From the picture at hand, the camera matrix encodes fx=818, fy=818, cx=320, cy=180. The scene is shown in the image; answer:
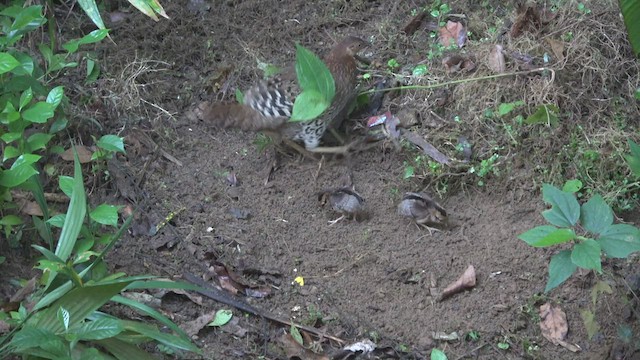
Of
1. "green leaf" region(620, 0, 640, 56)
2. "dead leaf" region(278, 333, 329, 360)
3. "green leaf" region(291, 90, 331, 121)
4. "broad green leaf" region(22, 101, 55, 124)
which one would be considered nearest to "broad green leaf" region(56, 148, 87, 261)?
"broad green leaf" region(22, 101, 55, 124)

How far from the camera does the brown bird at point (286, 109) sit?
14.5 feet

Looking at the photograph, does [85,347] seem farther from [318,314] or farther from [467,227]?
[467,227]

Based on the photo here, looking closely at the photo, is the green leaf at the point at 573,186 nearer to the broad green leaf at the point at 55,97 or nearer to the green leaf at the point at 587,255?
the green leaf at the point at 587,255

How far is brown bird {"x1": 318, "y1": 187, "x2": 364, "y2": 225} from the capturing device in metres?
4.28

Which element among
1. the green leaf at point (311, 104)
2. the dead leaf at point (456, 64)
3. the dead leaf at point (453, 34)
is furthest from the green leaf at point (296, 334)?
the dead leaf at point (453, 34)

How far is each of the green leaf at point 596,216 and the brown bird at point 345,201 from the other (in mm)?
1409

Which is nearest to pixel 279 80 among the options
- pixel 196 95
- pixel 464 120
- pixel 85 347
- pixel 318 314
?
pixel 196 95

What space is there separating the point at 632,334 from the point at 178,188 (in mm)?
2428

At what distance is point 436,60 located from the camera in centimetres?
→ 480

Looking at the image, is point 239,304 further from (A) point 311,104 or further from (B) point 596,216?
(B) point 596,216

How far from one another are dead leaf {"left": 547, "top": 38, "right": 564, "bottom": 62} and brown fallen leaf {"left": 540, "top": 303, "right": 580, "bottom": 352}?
1.45 m

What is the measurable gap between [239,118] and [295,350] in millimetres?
1349

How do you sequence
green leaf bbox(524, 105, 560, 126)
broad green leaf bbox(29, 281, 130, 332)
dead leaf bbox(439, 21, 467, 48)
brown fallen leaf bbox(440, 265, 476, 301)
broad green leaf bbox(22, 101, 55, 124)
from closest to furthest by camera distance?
1. broad green leaf bbox(29, 281, 130, 332)
2. broad green leaf bbox(22, 101, 55, 124)
3. brown fallen leaf bbox(440, 265, 476, 301)
4. green leaf bbox(524, 105, 560, 126)
5. dead leaf bbox(439, 21, 467, 48)

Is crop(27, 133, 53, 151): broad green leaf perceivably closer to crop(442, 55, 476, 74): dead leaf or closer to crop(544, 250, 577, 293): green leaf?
crop(442, 55, 476, 74): dead leaf
